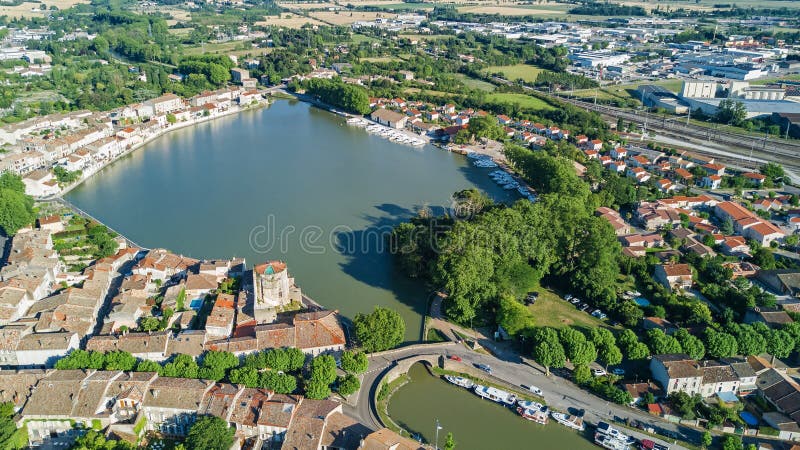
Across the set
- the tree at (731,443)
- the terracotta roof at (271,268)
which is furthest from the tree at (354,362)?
the tree at (731,443)

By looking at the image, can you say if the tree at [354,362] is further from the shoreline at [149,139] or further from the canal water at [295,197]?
the shoreline at [149,139]

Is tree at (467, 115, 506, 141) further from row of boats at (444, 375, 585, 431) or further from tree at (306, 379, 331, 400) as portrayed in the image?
tree at (306, 379, 331, 400)

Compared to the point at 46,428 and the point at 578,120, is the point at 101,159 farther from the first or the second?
the point at 578,120

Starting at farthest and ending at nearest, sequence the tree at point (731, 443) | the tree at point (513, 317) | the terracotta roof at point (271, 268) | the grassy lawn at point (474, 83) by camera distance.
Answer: the grassy lawn at point (474, 83)
the terracotta roof at point (271, 268)
the tree at point (513, 317)
the tree at point (731, 443)

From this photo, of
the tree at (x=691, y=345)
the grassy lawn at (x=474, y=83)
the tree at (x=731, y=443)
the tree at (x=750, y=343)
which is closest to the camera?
the tree at (x=731, y=443)

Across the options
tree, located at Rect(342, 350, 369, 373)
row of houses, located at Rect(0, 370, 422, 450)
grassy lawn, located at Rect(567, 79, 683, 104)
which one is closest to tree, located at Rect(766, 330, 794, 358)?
row of houses, located at Rect(0, 370, 422, 450)

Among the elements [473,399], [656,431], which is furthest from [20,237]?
[656,431]
